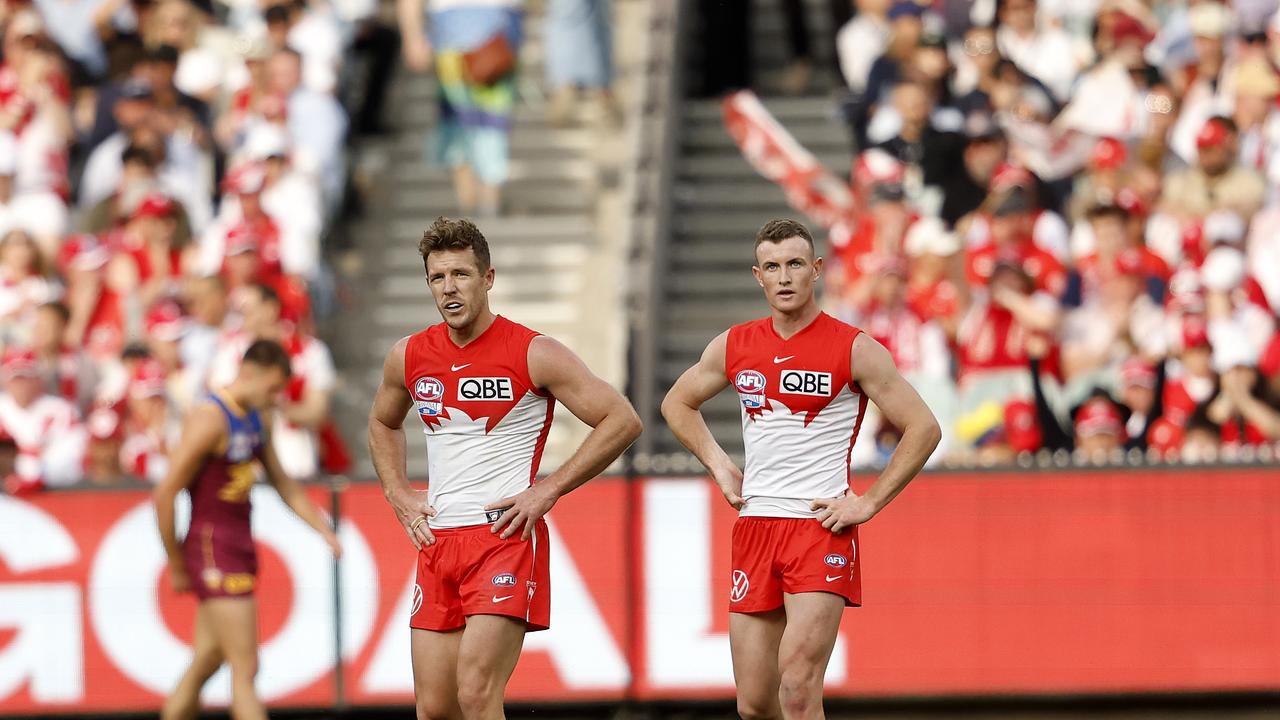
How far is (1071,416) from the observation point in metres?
12.8

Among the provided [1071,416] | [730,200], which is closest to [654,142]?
[730,200]

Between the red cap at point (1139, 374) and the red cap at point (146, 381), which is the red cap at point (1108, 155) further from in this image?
the red cap at point (146, 381)

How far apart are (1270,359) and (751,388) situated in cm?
558

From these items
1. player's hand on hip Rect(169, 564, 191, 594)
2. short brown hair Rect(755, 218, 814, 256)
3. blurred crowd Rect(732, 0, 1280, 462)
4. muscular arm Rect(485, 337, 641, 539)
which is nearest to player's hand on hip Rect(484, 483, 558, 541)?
muscular arm Rect(485, 337, 641, 539)

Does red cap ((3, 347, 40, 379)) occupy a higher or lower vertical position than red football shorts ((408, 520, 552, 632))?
higher

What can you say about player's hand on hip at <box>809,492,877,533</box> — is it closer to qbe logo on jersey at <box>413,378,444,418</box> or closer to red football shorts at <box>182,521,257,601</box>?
qbe logo on jersey at <box>413,378,444,418</box>

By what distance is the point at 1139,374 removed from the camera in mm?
12703

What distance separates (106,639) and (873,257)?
566 cm

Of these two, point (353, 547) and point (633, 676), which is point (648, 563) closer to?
point (633, 676)

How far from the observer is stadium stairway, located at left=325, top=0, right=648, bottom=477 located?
51.4 ft

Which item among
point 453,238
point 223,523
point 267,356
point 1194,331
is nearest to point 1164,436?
point 1194,331

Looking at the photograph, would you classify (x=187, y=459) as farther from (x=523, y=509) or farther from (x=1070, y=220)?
(x=1070, y=220)

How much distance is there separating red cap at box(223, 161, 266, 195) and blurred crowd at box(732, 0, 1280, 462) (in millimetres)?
4201

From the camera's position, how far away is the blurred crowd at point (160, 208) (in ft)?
45.9
